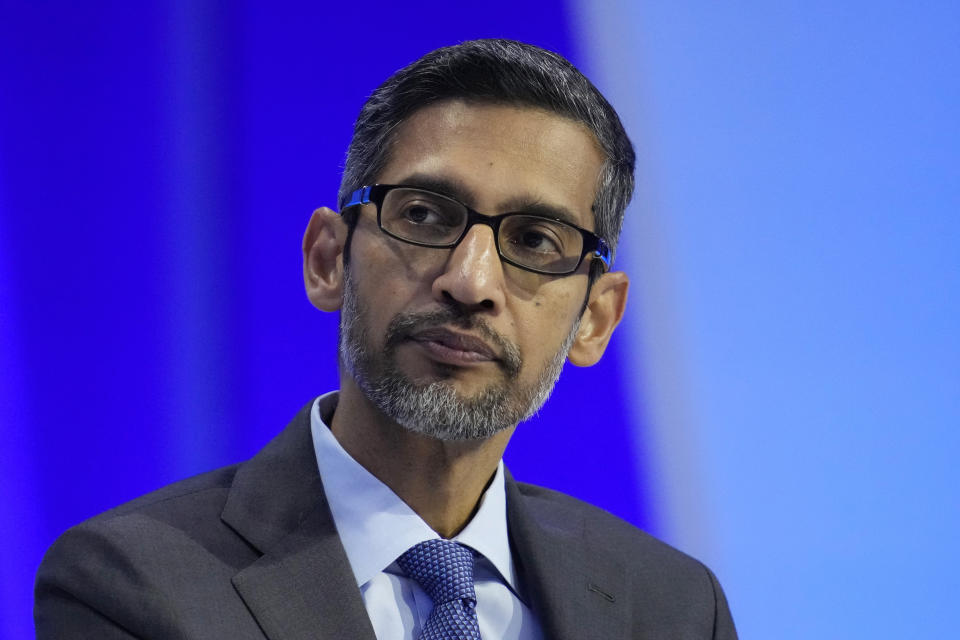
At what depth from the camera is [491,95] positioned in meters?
2.10

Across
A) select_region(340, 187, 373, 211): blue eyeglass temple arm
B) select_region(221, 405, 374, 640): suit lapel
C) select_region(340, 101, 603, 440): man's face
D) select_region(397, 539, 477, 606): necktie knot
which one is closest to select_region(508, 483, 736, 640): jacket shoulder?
select_region(397, 539, 477, 606): necktie knot

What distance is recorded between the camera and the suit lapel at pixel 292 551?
6.03 feet

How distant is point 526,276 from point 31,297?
3.75ft

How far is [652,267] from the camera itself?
9.77 feet

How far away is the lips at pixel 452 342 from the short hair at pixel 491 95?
38 cm

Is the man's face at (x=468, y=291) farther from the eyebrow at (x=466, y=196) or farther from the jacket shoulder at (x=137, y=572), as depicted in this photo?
the jacket shoulder at (x=137, y=572)

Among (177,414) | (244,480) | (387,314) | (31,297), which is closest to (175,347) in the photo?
(177,414)

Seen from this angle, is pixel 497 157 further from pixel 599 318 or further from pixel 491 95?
pixel 599 318

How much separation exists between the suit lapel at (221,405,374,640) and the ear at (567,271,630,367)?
0.58 meters

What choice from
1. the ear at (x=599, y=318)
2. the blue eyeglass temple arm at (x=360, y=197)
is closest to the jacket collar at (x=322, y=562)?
the ear at (x=599, y=318)

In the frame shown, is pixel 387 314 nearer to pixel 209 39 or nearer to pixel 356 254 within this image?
pixel 356 254

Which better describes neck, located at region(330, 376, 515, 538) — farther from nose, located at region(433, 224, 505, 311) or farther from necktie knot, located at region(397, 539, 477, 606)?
nose, located at region(433, 224, 505, 311)

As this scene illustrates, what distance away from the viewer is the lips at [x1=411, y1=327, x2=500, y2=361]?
1.92 m

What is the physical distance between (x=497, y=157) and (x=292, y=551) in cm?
77
